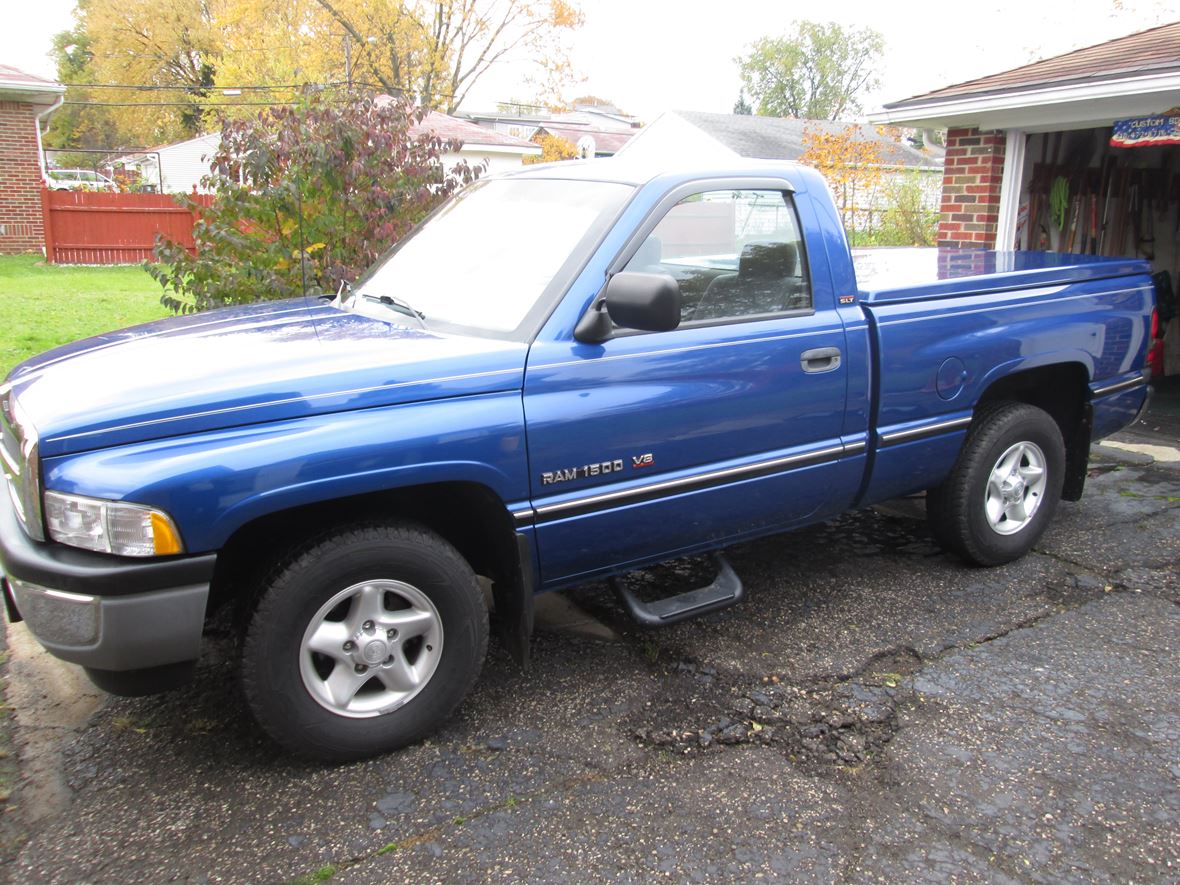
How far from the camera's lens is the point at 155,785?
2887mm

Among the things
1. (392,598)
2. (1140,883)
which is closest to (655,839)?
(392,598)

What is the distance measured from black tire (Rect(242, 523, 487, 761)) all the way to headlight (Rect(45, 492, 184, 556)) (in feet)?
1.10

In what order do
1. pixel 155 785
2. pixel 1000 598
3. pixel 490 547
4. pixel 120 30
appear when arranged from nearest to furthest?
pixel 155 785, pixel 490 547, pixel 1000 598, pixel 120 30

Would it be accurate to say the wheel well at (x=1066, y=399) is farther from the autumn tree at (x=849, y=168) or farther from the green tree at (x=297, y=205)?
the autumn tree at (x=849, y=168)

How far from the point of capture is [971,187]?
26.5 ft

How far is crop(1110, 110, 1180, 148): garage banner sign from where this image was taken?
22.1 feet

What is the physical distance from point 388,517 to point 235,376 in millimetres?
631

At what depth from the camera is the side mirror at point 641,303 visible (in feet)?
9.73

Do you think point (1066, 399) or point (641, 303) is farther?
point (1066, 399)

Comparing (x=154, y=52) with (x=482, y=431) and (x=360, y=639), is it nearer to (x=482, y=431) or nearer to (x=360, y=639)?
(x=482, y=431)

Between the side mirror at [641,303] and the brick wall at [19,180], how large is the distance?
70.7 ft

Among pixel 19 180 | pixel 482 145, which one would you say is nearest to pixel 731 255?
pixel 19 180

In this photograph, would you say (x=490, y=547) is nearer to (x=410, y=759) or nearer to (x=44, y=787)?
(x=410, y=759)

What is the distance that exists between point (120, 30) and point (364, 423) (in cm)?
5541
